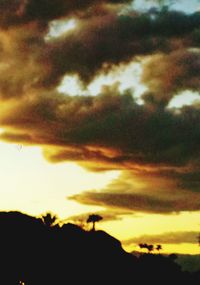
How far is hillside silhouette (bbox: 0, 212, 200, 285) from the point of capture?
208 feet

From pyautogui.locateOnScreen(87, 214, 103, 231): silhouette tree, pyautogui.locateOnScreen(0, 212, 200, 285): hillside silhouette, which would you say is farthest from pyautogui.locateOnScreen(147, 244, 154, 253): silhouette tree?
pyautogui.locateOnScreen(0, 212, 200, 285): hillside silhouette

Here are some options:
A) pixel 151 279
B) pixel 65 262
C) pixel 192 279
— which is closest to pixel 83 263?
pixel 65 262

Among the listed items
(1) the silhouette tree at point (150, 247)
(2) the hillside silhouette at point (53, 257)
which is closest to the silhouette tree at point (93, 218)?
(2) the hillside silhouette at point (53, 257)

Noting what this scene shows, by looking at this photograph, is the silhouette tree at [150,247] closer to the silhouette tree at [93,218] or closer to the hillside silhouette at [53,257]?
the silhouette tree at [93,218]

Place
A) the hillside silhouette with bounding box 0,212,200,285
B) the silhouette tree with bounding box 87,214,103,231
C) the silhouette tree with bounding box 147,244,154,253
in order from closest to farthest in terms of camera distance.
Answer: the hillside silhouette with bounding box 0,212,200,285 → the silhouette tree with bounding box 87,214,103,231 → the silhouette tree with bounding box 147,244,154,253

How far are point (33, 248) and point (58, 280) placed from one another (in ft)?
17.4

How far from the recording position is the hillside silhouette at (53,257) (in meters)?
63.4

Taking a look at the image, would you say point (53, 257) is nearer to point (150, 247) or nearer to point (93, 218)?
point (93, 218)

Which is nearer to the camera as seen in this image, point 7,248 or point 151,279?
point 7,248

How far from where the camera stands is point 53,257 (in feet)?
211

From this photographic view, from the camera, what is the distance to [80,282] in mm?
63656

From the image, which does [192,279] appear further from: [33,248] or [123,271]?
[33,248]

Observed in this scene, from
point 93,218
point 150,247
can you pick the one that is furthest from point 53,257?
point 150,247

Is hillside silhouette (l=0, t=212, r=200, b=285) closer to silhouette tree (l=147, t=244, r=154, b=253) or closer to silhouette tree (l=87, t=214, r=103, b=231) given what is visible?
silhouette tree (l=87, t=214, r=103, b=231)
